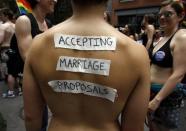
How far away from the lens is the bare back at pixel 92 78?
66.9 inches

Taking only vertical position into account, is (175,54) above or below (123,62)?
below

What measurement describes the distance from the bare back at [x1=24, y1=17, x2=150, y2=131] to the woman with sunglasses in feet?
4.68

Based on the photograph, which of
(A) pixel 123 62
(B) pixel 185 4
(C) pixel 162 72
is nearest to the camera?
(A) pixel 123 62

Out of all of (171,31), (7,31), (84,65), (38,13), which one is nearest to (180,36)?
(171,31)

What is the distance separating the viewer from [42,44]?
1.77m

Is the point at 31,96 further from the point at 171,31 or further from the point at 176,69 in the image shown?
the point at 171,31

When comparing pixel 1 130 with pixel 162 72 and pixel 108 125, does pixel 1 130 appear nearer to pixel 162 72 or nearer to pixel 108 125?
pixel 162 72

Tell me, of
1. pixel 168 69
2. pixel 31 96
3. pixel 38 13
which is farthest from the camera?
pixel 38 13

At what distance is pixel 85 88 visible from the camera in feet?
5.74

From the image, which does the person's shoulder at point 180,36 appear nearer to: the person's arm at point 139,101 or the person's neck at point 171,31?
the person's neck at point 171,31

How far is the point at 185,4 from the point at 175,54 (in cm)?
73

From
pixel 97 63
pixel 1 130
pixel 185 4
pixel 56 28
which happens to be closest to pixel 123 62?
pixel 97 63

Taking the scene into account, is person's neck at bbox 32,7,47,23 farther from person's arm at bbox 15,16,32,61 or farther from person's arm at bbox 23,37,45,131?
person's arm at bbox 23,37,45,131

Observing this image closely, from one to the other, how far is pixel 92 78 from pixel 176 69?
1582 millimetres
